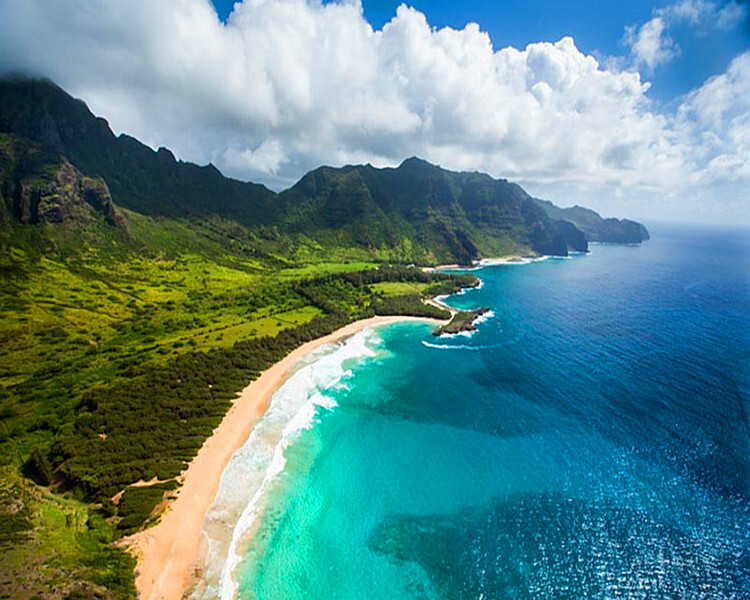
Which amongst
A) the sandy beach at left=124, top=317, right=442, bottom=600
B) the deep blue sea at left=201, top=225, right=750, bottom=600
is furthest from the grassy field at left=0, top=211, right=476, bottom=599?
the deep blue sea at left=201, top=225, right=750, bottom=600

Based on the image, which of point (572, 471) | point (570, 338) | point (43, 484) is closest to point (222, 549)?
point (43, 484)

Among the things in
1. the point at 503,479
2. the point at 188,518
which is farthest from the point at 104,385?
the point at 503,479

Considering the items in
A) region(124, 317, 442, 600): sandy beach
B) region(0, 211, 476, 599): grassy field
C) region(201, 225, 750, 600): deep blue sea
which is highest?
region(0, 211, 476, 599): grassy field

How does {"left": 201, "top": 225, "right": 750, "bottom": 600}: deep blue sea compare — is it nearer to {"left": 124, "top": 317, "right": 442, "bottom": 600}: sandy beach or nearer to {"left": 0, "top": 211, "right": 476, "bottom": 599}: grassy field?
{"left": 124, "top": 317, "right": 442, "bottom": 600}: sandy beach

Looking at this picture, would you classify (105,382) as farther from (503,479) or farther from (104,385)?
(503,479)

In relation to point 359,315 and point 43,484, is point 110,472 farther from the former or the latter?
point 359,315

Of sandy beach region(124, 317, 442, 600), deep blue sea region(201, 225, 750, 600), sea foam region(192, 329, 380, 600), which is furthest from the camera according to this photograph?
sea foam region(192, 329, 380, 600)

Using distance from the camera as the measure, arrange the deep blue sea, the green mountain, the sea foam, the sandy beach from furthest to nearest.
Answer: the sea foam → the deep blue sea → the green mountain → the sandy beach
